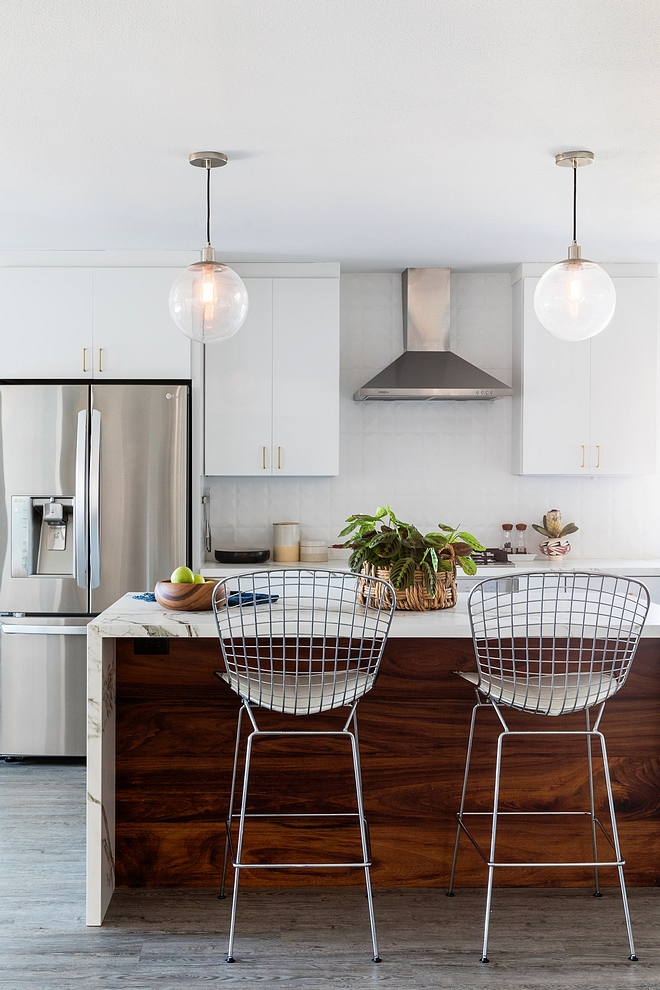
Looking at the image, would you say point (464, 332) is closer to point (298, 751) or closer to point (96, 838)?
point (298, 751)

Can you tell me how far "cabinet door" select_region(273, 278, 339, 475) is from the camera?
4602 mm

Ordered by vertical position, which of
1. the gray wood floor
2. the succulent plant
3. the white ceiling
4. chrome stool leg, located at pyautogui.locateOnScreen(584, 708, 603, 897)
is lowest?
the gray wood floor

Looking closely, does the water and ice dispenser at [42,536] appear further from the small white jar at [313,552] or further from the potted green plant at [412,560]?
the potted green plant at [412,560]

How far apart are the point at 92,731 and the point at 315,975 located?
926mm

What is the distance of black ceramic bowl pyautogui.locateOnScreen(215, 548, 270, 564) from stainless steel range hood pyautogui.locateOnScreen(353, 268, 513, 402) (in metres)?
1.02

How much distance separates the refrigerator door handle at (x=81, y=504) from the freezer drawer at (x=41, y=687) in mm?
273

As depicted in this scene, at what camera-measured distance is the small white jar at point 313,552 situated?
471 cm

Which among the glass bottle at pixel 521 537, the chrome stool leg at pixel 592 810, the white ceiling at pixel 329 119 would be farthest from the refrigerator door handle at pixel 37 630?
the chrome stool leg at pixel 592 810

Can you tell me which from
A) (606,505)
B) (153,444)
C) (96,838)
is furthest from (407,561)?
(606,505)

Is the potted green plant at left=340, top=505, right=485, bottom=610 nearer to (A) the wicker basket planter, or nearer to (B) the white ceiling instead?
(A) the wicker basket planter

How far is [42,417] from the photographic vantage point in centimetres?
427

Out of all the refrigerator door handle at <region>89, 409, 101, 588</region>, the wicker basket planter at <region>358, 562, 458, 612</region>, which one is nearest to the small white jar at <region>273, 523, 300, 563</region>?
the refrigerator door handle at <region>89, 409, 101, 588</region>

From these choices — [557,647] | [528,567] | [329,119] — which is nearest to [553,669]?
[557,647]

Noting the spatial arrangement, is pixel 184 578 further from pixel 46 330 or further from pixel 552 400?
pixel 552 400
